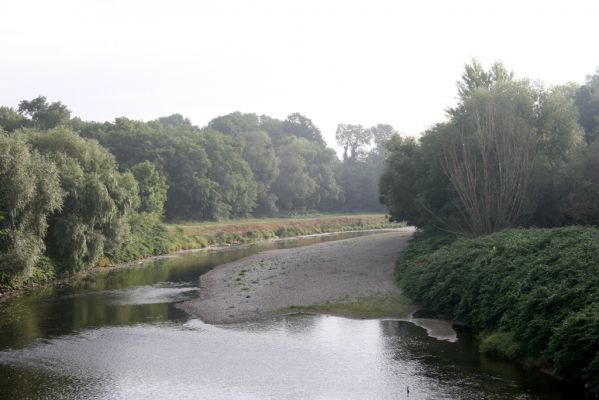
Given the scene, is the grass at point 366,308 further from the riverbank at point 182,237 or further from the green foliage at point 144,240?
the green foliage at point 144,240

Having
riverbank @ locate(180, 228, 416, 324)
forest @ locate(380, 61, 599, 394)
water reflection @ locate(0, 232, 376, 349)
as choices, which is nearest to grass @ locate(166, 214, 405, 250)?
riverbank @ locate(180, 228, 416, 324)

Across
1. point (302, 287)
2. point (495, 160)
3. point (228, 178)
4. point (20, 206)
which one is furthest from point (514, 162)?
point (228, 178)

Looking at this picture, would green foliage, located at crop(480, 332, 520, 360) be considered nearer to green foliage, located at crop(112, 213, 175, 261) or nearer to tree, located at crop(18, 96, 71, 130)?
green foliage, located at crop(112, 213, 175, 261)

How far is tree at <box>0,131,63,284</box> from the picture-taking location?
121 feet

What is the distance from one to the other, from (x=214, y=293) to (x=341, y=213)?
103 m

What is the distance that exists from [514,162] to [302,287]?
1804 cm

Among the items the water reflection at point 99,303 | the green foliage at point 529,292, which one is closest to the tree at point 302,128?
the water reflection at point 99,303

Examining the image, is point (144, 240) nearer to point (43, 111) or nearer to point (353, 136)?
point (43, 111)

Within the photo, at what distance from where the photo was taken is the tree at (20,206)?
3675cm

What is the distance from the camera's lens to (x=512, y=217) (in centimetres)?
4197

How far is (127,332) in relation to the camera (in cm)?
2891

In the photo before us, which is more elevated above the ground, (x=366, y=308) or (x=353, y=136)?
(x=353, y=136)

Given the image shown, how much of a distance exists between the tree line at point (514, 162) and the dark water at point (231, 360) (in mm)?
16745

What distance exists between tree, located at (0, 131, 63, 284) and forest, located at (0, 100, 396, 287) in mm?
73
